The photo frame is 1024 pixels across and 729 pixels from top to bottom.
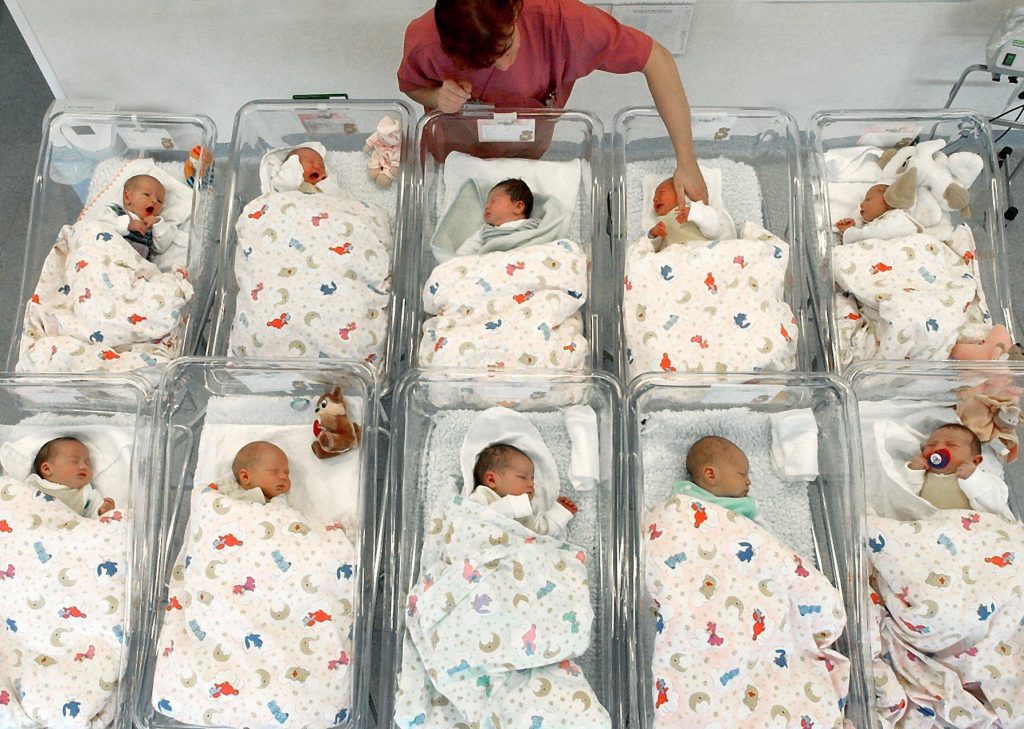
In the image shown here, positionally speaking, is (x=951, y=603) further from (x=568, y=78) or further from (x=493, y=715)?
(x=568, y=78)

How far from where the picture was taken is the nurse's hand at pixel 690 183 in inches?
69.8

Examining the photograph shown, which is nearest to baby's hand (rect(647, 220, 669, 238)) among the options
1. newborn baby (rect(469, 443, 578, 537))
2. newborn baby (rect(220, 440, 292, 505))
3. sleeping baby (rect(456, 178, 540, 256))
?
sleeping baby (rect(456, 178, 540, 256))

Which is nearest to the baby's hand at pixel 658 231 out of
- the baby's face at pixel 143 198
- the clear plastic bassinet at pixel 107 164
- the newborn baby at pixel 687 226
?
the newborn baby at pixel 687 226

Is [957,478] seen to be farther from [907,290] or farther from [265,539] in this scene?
[265,539]

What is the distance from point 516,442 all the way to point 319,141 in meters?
0.92

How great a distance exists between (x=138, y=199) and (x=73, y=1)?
1.72 feet

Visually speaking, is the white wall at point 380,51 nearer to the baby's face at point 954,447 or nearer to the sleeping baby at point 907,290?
the sleeping baby at point 907,290

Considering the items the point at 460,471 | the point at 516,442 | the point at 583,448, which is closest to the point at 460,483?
the point at 460,471

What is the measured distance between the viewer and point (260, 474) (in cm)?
160

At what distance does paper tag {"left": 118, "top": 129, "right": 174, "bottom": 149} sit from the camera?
6.65 ft

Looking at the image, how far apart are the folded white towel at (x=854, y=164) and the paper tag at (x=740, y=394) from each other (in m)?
0.61

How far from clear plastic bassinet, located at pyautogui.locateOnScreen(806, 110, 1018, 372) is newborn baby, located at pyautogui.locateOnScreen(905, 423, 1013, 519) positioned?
0.28 m

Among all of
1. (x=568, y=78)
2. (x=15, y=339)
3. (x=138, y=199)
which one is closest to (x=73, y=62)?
(x=138, y=199)

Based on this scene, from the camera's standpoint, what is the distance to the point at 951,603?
4.73 ft
